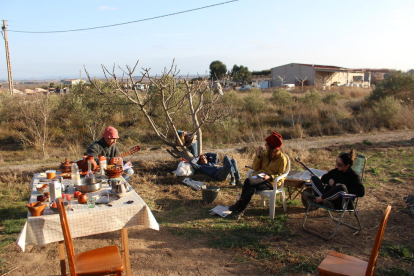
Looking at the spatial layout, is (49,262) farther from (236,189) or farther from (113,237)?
(236,189)

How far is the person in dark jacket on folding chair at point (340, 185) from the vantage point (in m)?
4.34

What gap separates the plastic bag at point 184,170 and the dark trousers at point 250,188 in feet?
7.13

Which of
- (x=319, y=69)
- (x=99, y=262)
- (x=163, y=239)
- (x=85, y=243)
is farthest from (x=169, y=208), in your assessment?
(x=319, y=69)

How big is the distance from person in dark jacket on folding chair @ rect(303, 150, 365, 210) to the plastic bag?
9.95 feet

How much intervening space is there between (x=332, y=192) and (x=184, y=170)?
11.3 feet

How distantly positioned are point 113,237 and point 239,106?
1711 centimetres

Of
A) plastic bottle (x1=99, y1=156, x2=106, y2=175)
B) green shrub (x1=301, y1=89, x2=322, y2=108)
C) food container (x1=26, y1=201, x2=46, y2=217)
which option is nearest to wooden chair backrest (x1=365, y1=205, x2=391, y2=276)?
food container (x1=26, y1=201, x2=46, y2=217)

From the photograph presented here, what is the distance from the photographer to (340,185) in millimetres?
4324

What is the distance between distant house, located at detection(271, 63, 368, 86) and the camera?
4172cm

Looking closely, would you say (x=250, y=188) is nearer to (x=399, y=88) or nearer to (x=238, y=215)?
(x=238, y=215)

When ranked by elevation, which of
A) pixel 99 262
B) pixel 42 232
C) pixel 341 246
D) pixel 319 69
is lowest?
pixel 341 246

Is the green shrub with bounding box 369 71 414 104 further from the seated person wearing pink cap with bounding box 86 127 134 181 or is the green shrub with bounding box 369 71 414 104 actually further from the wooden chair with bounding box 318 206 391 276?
the wooden chair with bounding box 318 206 391 276

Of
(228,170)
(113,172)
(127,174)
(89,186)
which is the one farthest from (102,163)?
(228,170)

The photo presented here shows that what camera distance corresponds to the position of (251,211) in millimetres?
5215
